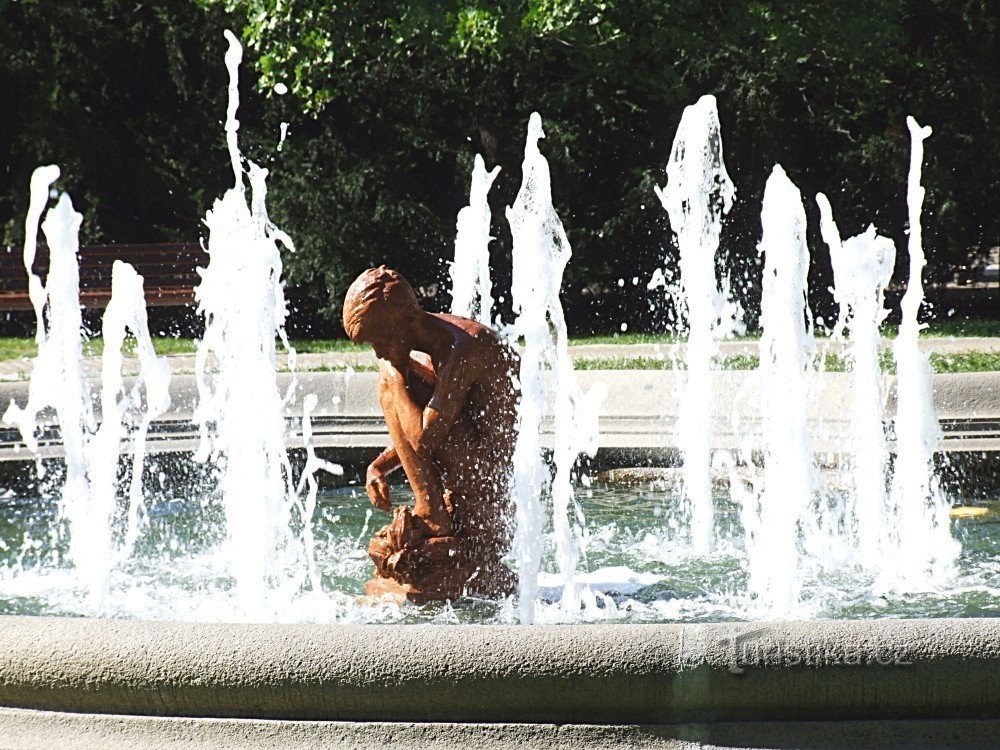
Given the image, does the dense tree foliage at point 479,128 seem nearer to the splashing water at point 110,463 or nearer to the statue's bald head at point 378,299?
the splashing water at point 110,463

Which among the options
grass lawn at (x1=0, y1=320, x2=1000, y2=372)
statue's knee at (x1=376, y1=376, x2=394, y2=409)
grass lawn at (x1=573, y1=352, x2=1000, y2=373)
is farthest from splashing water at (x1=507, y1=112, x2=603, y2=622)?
grass lawn at (x1=0, y1=320, x2=1000, y2=372)

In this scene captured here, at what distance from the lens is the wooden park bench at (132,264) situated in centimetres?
1441

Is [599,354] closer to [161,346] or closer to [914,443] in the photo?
[161,346]

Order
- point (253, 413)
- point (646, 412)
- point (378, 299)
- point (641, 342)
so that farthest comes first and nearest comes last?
point (641, 342) < point (646, 412) < point (253, 413) < point (378, 299)

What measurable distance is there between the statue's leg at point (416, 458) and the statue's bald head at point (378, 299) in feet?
0.92

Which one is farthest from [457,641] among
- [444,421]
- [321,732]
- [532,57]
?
[532,57]

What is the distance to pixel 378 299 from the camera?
4055 mm

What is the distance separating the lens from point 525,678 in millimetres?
2842

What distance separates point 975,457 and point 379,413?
283 centimetres

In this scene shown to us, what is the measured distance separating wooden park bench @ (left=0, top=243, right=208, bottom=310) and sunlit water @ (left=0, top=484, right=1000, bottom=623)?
812cm

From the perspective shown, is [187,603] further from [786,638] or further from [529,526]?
[786,638]

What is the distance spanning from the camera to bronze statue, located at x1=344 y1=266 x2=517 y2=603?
4195 millimetres

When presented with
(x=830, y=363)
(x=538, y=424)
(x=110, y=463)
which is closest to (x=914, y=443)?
(x=538, y=424)

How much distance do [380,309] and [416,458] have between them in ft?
1.54
